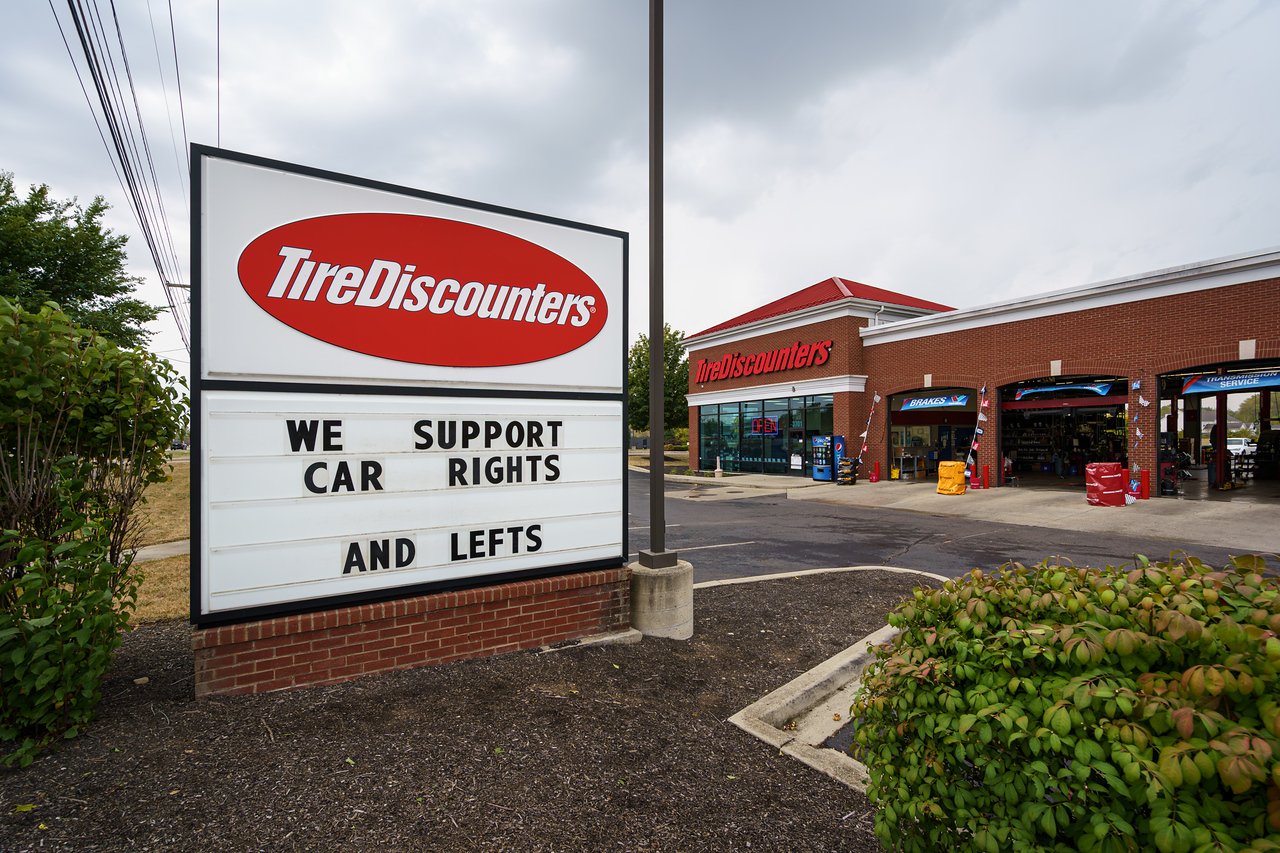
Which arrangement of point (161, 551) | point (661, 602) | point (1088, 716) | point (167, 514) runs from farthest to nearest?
point (167, 514), point (161, 551), point (661, 602), point (1088, 716)

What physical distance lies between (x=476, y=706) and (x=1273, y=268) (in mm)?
21171

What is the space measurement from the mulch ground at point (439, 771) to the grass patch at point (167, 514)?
4919 millimetres

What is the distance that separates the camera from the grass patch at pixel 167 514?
445 inches

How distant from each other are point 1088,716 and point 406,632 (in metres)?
4.31

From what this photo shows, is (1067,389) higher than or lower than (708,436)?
higher

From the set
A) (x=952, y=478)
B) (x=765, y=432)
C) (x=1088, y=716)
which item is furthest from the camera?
(x=765, y=432)

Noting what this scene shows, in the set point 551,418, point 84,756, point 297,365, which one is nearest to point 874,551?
point 551,418

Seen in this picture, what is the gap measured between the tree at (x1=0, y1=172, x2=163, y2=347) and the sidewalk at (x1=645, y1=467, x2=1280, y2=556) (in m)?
26.4

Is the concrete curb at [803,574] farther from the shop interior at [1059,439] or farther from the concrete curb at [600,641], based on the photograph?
the shop interior at [1059,439]

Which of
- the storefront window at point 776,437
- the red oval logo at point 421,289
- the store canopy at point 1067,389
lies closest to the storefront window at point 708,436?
the storefront window at point 776,437

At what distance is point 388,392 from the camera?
4.63 meters

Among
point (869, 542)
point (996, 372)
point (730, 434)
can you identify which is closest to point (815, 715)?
point (869, 542)

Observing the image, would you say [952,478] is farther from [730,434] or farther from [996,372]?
[730,434]

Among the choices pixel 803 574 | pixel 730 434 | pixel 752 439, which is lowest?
pixel 803 574
